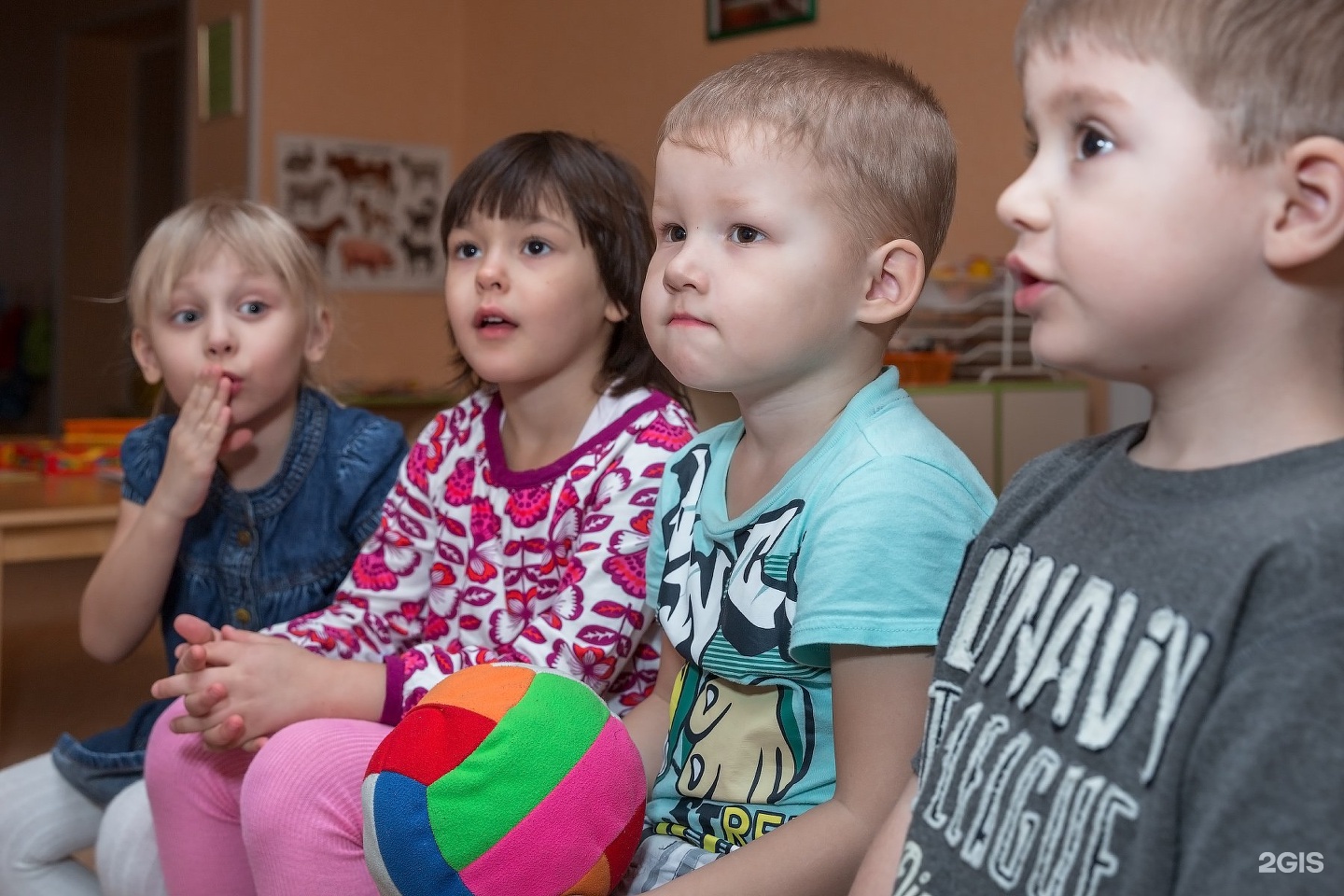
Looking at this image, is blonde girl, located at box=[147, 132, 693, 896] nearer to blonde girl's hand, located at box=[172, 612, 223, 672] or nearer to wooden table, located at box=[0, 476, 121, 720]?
blonde girl's hand, located at box=[172, 612, 223, 672]

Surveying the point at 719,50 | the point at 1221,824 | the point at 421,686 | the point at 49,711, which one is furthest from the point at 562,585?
the point at 719,50

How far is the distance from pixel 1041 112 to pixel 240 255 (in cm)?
107

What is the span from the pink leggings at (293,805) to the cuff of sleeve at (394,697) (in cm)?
3

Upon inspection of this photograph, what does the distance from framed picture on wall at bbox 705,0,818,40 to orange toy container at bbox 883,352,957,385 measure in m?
1.60

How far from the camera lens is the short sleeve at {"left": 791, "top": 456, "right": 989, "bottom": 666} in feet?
2.64

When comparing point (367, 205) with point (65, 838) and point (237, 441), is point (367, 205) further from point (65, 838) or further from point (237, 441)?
point (65, 838)

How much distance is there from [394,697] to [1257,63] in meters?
0.88

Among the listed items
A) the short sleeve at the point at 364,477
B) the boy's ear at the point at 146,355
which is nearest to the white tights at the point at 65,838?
the short sleeve at the point at 364,477

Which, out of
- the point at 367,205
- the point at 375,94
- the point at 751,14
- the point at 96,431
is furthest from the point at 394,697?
the point at 375,94

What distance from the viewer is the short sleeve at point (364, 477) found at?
1483mm

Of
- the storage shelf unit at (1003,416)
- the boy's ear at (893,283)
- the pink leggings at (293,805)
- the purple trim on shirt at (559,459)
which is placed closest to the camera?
the boy's ear at (893,283)

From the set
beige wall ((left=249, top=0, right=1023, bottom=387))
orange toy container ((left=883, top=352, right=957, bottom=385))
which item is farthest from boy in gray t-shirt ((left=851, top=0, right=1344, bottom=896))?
beige wall ((left=249, top=0, right=1023, bottom=387))

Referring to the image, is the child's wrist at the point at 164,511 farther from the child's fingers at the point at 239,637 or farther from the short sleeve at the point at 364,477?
the child's fingers at the point at 239,637

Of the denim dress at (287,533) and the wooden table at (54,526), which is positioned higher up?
the denim dress at (287,533)
